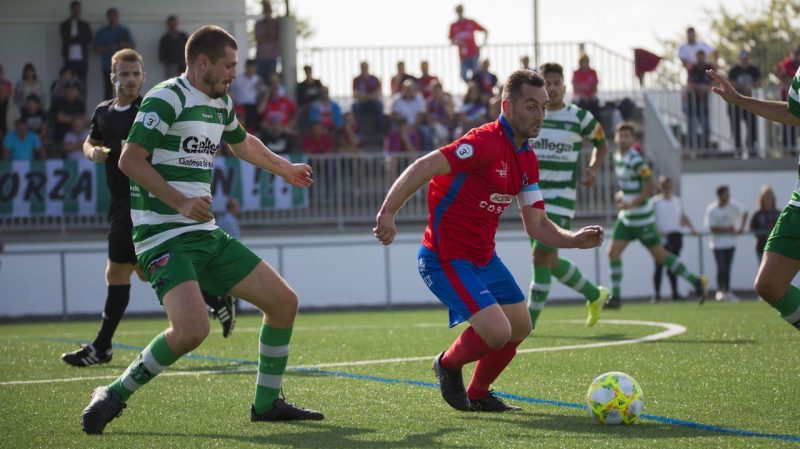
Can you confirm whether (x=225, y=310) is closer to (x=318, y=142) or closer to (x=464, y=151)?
(x=464, y=151)

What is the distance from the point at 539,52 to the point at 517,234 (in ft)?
16.3

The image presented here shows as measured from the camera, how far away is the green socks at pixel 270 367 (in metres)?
6.97

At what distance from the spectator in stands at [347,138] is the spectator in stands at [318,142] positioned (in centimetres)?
33

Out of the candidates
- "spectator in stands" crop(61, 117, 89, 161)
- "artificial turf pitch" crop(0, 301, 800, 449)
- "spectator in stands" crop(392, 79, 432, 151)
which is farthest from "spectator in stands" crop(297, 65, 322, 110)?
"artificial turf pitch" crop(0, 301, 800, 449)

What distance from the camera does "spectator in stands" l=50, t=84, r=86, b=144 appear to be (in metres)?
22.1

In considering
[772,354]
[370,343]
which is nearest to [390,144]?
[370,343]

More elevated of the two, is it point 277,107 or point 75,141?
point 277,107

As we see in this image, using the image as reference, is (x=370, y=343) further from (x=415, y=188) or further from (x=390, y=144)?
(x=390, y=144)

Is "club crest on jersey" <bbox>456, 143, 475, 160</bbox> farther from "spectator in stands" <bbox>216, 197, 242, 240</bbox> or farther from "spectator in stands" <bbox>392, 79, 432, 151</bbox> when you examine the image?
"spectator in stands" <bbox>392, 79, 432, 151</bbox>

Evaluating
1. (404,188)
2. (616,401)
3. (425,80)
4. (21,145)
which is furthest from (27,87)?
(616,401)

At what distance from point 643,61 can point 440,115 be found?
499 cm

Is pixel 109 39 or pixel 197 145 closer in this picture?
pixel 197 145

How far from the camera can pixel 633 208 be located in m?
16.4

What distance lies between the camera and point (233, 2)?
2703cm
